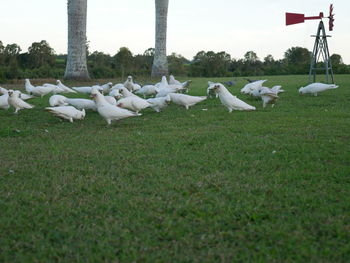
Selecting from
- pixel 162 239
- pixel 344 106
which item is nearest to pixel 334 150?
pixel 162 239

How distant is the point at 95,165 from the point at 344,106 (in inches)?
255

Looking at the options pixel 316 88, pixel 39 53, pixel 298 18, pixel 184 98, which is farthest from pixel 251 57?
pixel 184 98

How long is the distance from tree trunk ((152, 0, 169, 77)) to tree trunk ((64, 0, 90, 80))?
5863 mm

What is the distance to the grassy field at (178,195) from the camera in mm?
2588

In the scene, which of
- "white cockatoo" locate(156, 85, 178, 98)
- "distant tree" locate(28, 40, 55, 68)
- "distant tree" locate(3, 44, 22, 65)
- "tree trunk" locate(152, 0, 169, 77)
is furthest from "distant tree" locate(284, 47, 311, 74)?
"white cockatoo" locate(156, 85, 178, 98)

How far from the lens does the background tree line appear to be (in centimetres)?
2458

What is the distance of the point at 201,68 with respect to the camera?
3447 cm

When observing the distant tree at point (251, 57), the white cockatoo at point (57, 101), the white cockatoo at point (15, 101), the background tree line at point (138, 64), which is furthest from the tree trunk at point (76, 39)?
the distant tree at point (251, 57)

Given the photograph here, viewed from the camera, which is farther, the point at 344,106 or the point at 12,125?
the point at 344,106

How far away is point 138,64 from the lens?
32.7 metres

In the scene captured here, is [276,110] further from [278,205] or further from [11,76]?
[11,76]

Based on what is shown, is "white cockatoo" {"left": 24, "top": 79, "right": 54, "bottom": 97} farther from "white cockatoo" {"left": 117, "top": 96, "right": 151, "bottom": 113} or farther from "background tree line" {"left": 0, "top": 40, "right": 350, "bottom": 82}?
"background tree line" {"left": 0, "top": 40, "right": 350, "bottom": 82}

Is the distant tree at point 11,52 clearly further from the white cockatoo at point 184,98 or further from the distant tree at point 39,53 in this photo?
the white cockatoo at point 184,98

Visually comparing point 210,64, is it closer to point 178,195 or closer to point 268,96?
point 268,96
